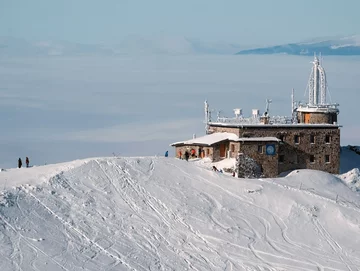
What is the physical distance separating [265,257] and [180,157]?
17585 millimetres

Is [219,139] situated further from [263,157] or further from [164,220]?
[164,220]

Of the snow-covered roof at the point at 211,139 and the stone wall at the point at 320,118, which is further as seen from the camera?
the stone wall at the point at 320,118

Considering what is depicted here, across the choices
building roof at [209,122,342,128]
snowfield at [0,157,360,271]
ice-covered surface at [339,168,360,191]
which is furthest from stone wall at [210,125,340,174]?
snowfield at [0,157,360,271]

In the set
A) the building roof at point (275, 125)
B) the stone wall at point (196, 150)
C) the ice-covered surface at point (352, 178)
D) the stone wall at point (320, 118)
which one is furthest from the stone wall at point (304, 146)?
the stone wall at point (196, 150)

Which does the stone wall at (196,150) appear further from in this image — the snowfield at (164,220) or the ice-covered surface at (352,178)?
the ice-covered surface at (352,178)

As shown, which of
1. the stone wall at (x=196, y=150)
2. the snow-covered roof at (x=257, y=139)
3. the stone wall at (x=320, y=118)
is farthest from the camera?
the stone wall at (x=320, y=118)

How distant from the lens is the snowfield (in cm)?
4734

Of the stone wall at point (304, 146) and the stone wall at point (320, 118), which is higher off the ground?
the stone wall at point (320, 118)

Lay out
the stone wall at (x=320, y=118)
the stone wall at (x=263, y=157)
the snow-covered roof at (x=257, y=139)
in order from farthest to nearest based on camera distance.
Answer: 1. the stone wall at (x=320, y=118)
2. the stone wall at (x=263, y=157)
3. the snow-covered roof at (x=257, y=139)

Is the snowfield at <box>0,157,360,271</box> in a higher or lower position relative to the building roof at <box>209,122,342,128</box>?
lower

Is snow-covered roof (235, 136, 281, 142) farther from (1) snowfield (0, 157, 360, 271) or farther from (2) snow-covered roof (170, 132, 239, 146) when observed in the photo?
(1) snowfield (0, 157, 360, 271)

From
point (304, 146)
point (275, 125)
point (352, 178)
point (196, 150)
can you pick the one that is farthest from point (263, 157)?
point (352, 178)

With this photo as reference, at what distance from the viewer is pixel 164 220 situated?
51.4 metres

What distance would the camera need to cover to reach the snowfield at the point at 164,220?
4734 cm
